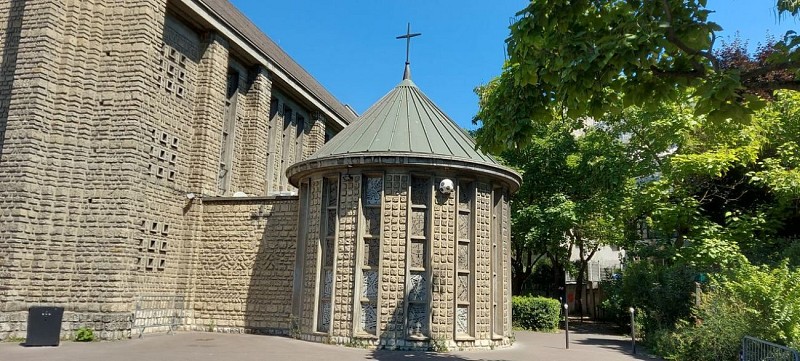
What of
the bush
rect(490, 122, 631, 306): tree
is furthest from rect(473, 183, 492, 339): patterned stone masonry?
rect(490, 122, 631, 306): tree

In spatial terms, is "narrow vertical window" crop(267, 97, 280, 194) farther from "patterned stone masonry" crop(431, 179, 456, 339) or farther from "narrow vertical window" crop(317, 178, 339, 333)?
"patterned stone masonry" crop(431, 179, 456, 339)

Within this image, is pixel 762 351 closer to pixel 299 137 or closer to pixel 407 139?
pixel 407 139

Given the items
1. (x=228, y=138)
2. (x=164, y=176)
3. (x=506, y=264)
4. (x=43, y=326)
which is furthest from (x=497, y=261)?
(x=43, y=326)

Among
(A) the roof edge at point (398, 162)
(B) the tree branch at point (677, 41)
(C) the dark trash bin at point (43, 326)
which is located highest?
(B) the tree branch at point (677, 41)

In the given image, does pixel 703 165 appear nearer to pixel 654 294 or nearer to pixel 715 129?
pixel 715 129

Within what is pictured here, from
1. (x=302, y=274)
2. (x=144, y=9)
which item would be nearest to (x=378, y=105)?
(x=302, y=274)

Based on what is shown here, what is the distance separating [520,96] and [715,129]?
12.4 m

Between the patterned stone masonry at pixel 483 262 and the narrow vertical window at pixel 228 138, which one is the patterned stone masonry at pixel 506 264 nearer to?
the patterned stone masonry at pixel 483 262

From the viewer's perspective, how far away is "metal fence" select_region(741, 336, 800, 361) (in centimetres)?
934

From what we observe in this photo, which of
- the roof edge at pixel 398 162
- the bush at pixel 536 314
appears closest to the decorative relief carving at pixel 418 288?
the roof edge at pixel 398 162

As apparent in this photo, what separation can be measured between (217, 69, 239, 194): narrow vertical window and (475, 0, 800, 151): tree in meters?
13.2

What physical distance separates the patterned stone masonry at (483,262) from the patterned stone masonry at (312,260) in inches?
152

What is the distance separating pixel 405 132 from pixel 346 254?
11.1ft

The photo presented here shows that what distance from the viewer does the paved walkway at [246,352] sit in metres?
11.6
